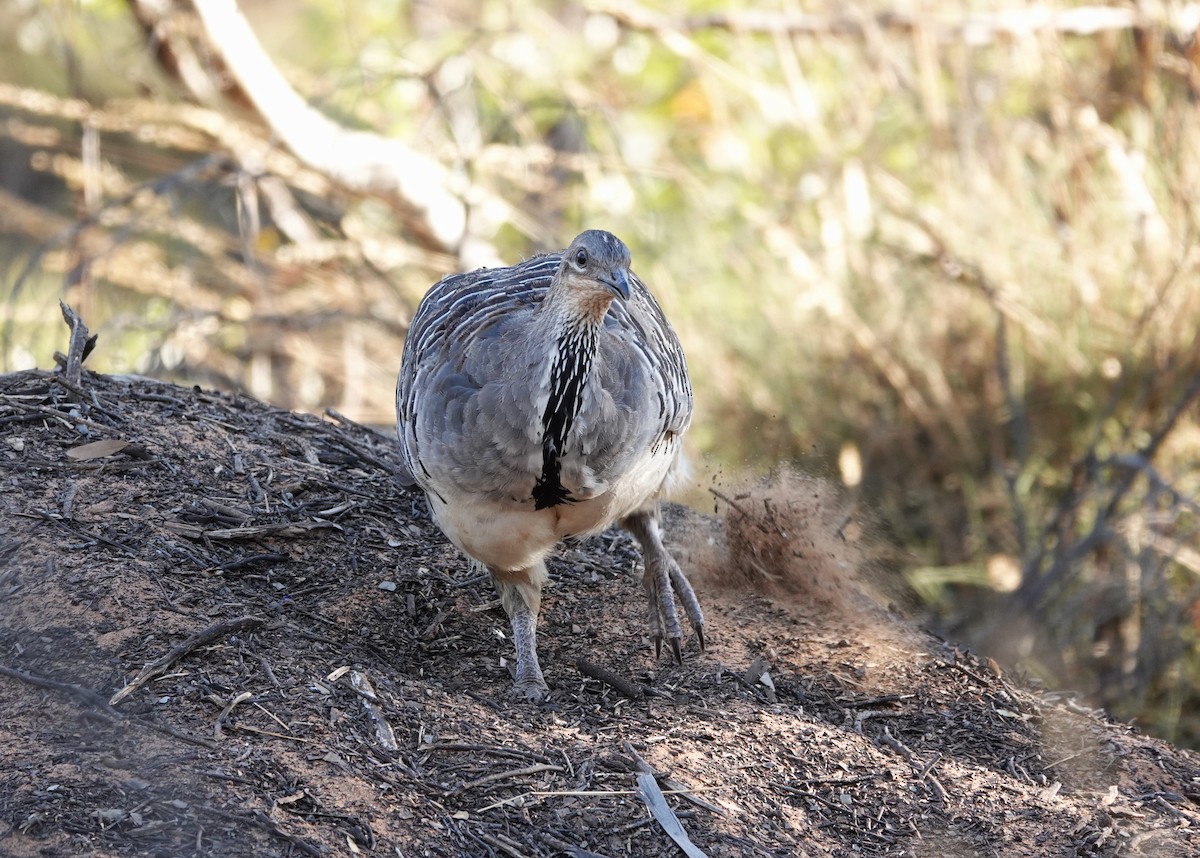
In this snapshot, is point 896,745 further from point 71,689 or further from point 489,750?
point 71,689

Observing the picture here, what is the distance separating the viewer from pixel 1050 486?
7059mm

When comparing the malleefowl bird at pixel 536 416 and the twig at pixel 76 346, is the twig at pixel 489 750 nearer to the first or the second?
the malleefowl bird at pixel 536 416

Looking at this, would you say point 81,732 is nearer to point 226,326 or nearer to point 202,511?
point 202,511

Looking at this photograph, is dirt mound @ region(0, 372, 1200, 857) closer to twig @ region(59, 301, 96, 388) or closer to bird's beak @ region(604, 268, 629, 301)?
twig @ region(59, 301, 96, 388)

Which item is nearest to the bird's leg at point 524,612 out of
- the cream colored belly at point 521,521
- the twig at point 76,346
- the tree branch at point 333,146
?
the cream colored belly at point 521,521

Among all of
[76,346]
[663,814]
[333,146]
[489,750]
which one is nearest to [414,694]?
[489,750]

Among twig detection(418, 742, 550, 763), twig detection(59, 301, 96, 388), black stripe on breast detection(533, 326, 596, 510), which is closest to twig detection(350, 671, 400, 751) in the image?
twig detection(418, 742, 550, 763)

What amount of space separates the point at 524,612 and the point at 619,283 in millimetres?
1265

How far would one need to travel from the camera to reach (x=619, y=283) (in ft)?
11.1

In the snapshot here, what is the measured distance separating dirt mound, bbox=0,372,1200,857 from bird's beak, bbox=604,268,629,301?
1.27 m

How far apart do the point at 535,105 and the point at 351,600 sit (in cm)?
436

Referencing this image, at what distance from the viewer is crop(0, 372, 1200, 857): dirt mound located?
2986 millimetres

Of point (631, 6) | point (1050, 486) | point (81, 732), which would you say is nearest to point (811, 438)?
point (1050, 486)

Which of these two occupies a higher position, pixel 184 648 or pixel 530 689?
pixel 184 648
